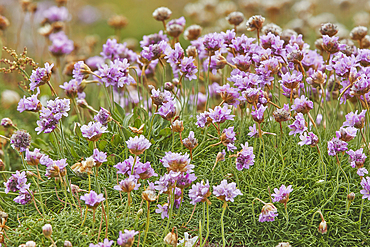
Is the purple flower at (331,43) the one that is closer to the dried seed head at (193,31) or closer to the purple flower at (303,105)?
the purple flower at (303,105)

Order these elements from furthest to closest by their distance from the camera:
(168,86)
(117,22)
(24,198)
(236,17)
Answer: (117,22)
(236,17)
(168,86)
(24,198)

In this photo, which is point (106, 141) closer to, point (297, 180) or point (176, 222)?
point (176, 222)

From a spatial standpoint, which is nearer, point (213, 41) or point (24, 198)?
point (24, 198)

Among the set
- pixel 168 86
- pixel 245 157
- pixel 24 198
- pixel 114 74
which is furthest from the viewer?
pixel 168 86

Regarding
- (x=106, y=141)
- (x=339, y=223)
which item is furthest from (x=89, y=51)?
(x=339, y=223)

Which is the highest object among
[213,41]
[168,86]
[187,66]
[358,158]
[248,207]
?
[213,41]

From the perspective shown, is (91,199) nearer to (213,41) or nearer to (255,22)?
(213,41)

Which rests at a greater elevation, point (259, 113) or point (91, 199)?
point (259, 113)

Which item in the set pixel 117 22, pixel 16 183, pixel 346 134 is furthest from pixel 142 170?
pixel 117 22

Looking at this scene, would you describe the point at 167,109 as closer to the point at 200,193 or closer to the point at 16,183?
the point at 200,193
